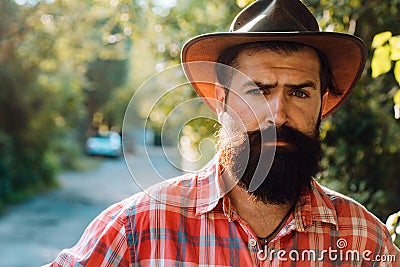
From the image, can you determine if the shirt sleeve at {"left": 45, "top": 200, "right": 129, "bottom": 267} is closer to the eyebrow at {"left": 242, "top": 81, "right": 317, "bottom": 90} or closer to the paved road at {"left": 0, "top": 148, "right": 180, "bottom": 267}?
the eyebrow at {"left": 242, "top": 81, "right": 317, "bottom": 90}

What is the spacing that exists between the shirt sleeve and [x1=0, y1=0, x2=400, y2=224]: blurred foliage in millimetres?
342

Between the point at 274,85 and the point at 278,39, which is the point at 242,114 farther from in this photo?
the point at 278,39

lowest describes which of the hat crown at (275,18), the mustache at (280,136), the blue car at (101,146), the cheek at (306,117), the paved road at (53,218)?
the paved road at (53,218)

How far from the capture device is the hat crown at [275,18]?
1777 millimetres

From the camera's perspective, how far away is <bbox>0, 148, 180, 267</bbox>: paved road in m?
8.78

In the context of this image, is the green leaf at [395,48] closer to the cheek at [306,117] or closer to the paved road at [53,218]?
the cheek at [306,117]

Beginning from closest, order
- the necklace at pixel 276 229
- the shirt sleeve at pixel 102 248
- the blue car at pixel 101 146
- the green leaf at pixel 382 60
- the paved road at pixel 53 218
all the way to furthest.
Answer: the shirt sleeve at pixel 102 248, the necklace at pixel 276 229, the green leaf at pixel 382 60, the paved road at pixel 53 218, the blue car at pixel 101 146

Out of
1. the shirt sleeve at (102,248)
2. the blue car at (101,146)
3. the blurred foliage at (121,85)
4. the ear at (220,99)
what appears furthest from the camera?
the blue car at (101,146)

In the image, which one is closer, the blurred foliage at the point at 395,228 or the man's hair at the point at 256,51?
the man's hair at the point at 256,51

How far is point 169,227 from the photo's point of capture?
5.55 feet

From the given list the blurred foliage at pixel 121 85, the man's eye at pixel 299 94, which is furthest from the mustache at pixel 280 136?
the blurred foliage at pixel 121 85

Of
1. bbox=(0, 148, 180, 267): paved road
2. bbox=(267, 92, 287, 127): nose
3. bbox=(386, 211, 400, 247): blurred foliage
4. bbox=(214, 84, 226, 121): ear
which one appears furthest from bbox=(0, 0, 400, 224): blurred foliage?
bbox=(0, 148, 180, 267): paved road

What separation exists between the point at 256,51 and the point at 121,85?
78.7 feet

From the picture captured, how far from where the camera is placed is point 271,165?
177cm
